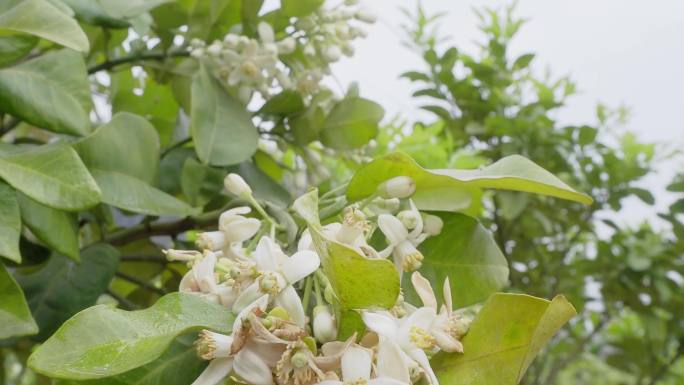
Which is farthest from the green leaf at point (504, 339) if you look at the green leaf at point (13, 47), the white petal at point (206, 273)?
the green leaf at point (13, 47)

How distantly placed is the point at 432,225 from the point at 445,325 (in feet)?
0.29

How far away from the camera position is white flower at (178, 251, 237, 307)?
31 cm

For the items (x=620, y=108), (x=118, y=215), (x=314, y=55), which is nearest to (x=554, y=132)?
(x=620, y=108)

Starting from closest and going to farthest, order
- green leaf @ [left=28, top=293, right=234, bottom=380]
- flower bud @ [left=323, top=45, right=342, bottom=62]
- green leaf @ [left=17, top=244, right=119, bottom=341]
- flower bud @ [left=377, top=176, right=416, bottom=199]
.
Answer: green leaf @ [left=28, top=293, right=234, bottom=380], flower bud @ [left=377, top=176, right=416, bottom=199], green leaf @ [left=17, top=244, right=119, bottom=341], flower bud @ [left=323, top=45, right=342, bottom=62]

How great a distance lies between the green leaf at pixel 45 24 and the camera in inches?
15.4

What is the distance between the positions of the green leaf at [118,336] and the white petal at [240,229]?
0.05 metres

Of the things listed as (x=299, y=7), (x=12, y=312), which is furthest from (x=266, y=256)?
(x=299, y=7)

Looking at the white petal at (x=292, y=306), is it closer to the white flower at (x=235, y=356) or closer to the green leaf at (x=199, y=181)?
the white flower at (x=235, y=356)

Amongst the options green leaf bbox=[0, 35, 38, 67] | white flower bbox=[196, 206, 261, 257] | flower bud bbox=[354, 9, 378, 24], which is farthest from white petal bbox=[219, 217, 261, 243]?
flower bud bbox=[354, 9, 378, 24]

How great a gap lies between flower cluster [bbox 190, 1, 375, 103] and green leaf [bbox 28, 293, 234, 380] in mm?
290

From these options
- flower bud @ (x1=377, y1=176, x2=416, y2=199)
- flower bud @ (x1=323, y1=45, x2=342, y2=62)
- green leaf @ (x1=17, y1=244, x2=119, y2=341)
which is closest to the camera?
flower bud @ (x1=377, y1=176, x2=416, y2=199)

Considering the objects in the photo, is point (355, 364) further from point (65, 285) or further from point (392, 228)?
point (65, 285)

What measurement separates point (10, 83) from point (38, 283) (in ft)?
0.44

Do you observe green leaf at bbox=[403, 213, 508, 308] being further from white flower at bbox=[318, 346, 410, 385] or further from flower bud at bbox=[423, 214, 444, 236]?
white flower at bbox=[318, 346, 410, 385]
